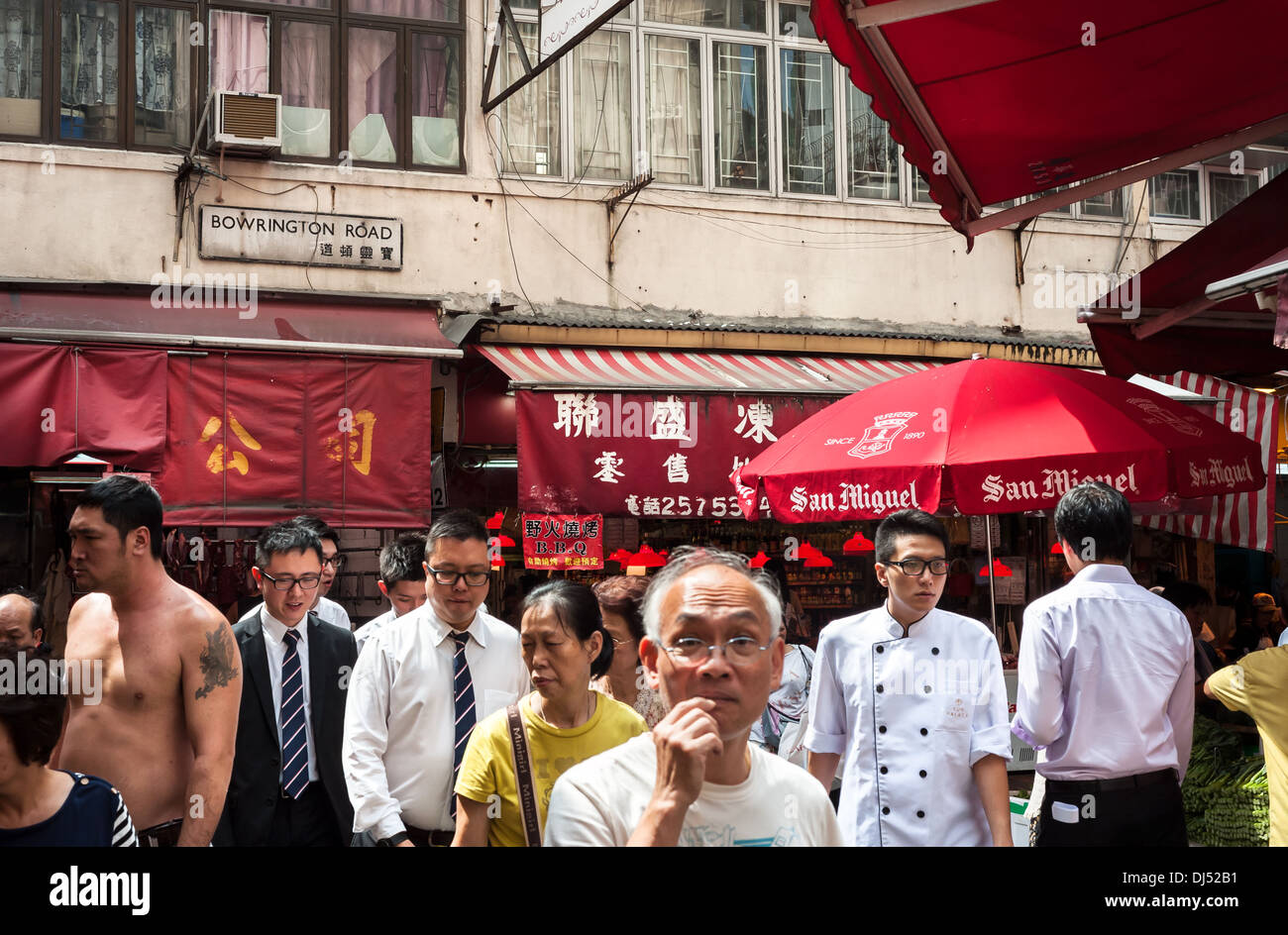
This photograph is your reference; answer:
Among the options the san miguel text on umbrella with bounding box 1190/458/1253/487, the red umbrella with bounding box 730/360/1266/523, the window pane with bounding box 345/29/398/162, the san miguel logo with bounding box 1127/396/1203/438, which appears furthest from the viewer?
the window pane with bounding box 345/29/398/162

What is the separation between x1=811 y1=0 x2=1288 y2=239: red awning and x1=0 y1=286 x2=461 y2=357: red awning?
222 inches

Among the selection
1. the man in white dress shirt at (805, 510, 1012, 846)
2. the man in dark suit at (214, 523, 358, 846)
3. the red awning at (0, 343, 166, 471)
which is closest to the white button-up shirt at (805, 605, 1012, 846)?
the man in white dress shirt at (805, 510, 1012, 846)

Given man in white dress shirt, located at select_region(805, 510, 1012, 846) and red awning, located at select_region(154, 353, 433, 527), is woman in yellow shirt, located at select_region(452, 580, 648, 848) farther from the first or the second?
red awning, located at select_region(154, 353, 433, 527)

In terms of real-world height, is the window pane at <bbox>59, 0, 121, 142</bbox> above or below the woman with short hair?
above

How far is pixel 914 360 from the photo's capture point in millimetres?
12586

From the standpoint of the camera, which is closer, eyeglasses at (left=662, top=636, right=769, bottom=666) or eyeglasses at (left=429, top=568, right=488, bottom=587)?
eyeglasses at (left=662, top=636, right=769, bottom=666)

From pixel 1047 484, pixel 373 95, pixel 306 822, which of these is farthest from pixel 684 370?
pixel 306 822

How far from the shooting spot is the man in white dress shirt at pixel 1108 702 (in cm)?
452

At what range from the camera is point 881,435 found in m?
6.43

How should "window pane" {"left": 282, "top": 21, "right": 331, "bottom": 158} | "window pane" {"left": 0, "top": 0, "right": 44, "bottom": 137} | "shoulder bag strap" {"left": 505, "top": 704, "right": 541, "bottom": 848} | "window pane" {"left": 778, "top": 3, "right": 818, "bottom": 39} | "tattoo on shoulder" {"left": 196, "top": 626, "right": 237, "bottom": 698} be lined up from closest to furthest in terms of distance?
"shoulder bag strap" {"left": 505, "top": 704, "right": 541, "bottom": 848} → "tattoo on shoulder" {"left": 196, "top": 626, "right": 237, "bottom": 698} → "window pane" {"left": 0, "top": 0, "right": 44, "bottom": 137} → "window pane" {"left": 282, "top": 21, "right": 331, "bottom": 158} → "window pane" {"left": 778, "top": 3, "right": 818, "bottom": 39}

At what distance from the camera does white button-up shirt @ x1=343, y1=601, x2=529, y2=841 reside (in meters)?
4.48

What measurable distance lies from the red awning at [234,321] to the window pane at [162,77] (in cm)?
146

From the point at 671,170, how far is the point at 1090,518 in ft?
27.2
